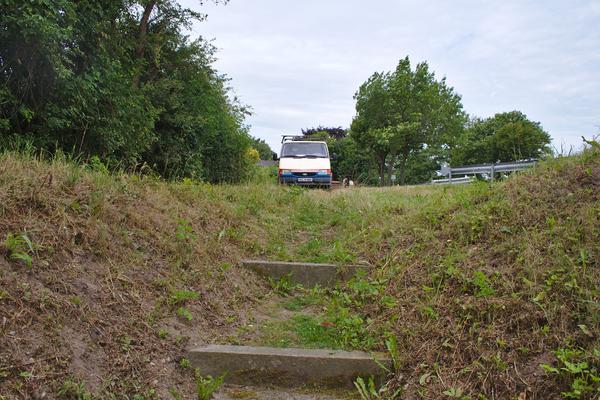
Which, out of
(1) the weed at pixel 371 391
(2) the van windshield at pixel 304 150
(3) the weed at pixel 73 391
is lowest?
(1) the weed at pixel 371 391

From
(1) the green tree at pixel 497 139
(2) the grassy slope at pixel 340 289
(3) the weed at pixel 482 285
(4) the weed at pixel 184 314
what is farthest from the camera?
(1) the green tree at pixel 497 139

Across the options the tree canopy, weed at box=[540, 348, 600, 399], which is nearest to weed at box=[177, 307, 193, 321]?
weed at box=[540, 348, 600, 399]

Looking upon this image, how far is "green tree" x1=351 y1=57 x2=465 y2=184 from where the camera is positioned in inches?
1291

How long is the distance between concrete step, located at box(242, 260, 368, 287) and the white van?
9.68 meters

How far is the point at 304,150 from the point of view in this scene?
15.8m

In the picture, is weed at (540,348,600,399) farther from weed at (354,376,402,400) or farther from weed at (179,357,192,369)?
weed at (179,357,192,369)

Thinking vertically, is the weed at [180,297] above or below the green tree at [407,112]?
below

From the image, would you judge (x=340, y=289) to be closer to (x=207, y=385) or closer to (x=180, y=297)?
(x=180, y=297)

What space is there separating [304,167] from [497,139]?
30.7 meters

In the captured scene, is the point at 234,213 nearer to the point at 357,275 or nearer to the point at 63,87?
the point at 357,275

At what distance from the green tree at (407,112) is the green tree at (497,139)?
2.68 meters

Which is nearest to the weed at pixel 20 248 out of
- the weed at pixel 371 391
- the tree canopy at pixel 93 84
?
the weed at pixel 371 391

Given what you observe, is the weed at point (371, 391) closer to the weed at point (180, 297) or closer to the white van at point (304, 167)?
the weed at point (180, 297)

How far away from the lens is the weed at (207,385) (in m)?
Result: 2.66
